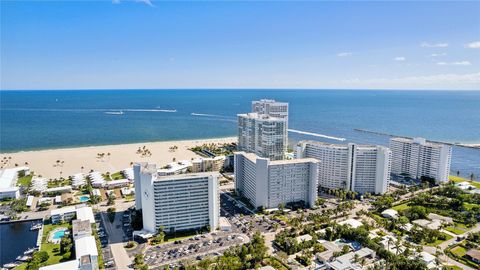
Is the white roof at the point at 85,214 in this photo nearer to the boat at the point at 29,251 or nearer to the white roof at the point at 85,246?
the boat at the point at 29,251

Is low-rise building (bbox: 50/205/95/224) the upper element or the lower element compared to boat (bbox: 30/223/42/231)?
upper

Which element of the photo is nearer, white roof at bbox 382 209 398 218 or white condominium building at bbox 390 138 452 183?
white roof at bbox 382 209 398 218

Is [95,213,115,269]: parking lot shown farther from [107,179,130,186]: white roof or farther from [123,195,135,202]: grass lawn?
[107,179,130,186]: white roof

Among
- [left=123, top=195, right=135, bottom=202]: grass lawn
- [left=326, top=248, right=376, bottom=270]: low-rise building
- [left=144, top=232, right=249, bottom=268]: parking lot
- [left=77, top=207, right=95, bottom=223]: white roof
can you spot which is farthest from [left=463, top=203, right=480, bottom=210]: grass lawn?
[left=77, top=207, right=95, bottom=223]: white roof

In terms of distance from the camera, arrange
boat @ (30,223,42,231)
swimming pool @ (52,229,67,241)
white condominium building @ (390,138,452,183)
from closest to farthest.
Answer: swimming pool @ (52,229,67,241)
boat @ (30,223,42,231)
white condominium building @ (390,138,452,183)

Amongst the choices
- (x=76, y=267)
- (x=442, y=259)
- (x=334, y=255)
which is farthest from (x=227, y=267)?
(x=442, y=259)

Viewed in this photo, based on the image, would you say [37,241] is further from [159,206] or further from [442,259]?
[442,259]

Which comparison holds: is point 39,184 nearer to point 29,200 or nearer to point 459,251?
point 29,200

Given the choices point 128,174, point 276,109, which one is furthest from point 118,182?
point 276,109
